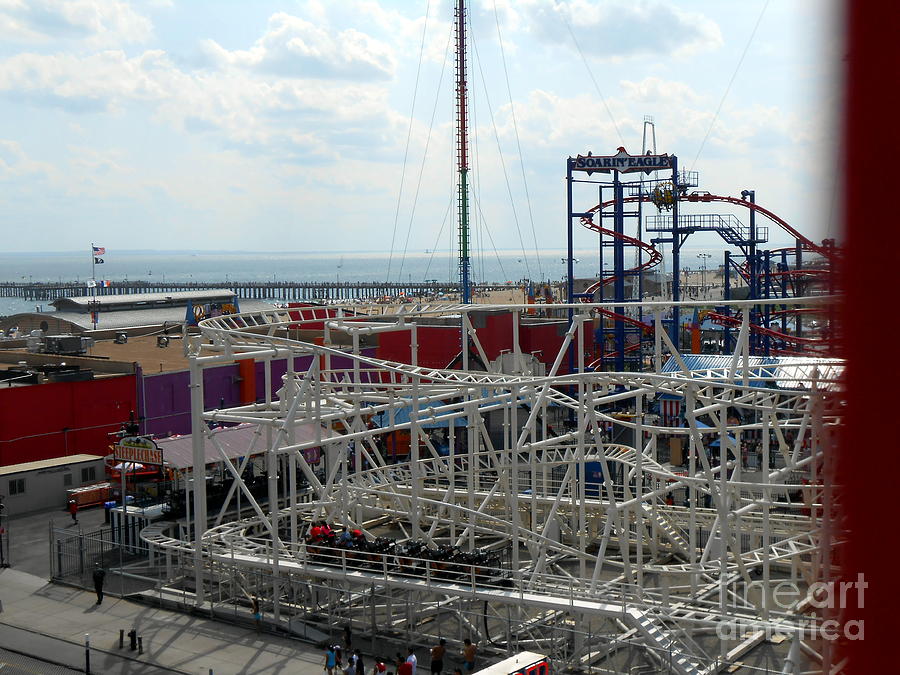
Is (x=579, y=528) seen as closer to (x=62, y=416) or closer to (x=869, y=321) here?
(x=62, y=416)

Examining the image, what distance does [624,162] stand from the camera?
46.2m

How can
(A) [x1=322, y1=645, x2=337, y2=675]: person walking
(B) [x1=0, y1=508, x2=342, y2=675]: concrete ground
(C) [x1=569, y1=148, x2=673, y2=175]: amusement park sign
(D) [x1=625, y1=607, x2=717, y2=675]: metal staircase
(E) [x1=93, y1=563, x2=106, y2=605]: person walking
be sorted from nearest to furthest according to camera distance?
(D) [x1=625, y1=607, x2=717, y2=675]: metal staircase < (A) [x1=322, y1=645, x2=337, y2=675]: person walking < (B) [x1=0, y1=508, x2=342, y2=675]: concrete ground < (E) [x1=93, y1=563, x2=106, y2=605]: person walking < (C) [x1=569, y1=148, x2=673, y2=175]: amusement park sign

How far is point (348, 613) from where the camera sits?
22.9 m

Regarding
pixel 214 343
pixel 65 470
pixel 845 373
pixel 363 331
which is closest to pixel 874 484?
→ pixel 845 373

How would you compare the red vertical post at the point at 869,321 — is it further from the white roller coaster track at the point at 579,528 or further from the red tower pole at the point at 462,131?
the red tower pole at the point at 462,131

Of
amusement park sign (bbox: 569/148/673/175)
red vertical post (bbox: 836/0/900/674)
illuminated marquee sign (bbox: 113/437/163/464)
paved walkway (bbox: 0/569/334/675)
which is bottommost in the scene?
paved walkway (bbox: 0/569/334/675)

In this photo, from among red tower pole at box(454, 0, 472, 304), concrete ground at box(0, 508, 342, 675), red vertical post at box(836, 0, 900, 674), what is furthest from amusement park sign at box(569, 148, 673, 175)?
red vertical post at box(836, 0, 900, 674)

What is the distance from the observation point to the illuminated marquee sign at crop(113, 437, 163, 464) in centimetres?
2961

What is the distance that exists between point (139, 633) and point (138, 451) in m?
9.07

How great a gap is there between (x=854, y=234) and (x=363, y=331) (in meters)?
28.1

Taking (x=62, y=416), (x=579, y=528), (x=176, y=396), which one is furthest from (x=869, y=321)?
(x=176, y=396)

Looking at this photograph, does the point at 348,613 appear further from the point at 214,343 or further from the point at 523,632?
the point at 214,343

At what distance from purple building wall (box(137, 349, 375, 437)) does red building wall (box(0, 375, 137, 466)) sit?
698 millimetres

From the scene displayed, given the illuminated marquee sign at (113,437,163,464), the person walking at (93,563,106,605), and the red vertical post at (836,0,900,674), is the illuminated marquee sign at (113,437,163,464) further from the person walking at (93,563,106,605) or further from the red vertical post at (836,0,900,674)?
the red vertical post at (836,0,900,674)
